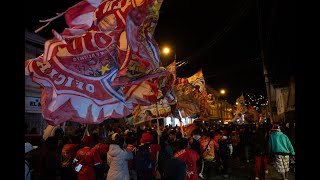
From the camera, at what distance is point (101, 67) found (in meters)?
6.08

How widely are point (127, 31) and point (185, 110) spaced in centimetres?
999

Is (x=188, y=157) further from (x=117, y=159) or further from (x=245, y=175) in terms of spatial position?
(x=245, y=175)

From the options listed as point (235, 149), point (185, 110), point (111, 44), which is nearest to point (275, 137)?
point (185, 110)

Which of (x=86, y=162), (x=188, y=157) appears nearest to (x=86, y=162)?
(x=86, y=162)

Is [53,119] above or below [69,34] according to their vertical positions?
below

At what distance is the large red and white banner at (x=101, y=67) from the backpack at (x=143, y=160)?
8.28 feet

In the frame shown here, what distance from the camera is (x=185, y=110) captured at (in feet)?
49.3

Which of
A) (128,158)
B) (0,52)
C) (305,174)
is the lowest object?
(128,158)

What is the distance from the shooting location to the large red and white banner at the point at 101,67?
5.57 m

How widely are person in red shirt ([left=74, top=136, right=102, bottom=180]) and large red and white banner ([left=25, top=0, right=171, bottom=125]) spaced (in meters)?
2.20

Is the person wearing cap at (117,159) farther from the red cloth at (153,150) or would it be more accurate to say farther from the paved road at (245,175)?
the paved road at (245,175)

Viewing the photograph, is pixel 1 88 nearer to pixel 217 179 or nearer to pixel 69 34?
pixel 69 34

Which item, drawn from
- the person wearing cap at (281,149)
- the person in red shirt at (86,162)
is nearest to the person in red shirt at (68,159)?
the person in red shirt at (86,162)

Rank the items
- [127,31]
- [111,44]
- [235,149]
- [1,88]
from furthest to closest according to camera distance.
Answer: [235,149]
[111,44]
[127,31]
[1,88]
